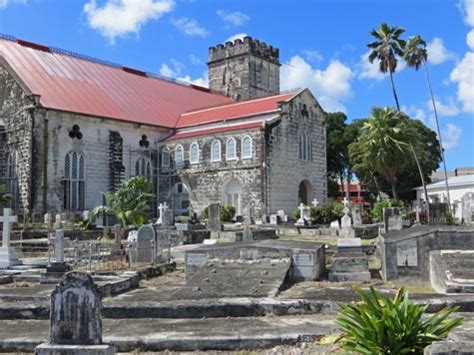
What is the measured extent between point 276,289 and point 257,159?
81.2 ft

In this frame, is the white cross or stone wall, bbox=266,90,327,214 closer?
the white cross

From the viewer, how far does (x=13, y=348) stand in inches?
243

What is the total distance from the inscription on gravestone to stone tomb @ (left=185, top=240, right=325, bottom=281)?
5.83 feet

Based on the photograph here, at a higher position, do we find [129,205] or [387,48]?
[387,48]

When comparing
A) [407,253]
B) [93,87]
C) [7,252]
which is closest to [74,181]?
[93,87]

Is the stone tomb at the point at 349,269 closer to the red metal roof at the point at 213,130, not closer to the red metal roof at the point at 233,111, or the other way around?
the red metal roof at the point at 213,130

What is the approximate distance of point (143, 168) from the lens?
38.6 meters

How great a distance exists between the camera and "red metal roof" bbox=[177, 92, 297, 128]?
36312 millimetres

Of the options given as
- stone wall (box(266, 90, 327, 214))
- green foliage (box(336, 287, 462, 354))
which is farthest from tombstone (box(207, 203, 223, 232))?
green foliage (box(336, 287, 462, 354))

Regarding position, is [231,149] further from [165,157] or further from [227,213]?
[165,157]

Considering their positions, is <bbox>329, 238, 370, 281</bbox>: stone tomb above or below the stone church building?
below

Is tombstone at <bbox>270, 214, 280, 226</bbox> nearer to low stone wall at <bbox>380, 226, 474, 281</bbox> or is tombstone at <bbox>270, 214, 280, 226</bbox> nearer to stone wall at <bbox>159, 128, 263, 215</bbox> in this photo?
stone wall at <bbox>159, 128, 263, 215</bbox>

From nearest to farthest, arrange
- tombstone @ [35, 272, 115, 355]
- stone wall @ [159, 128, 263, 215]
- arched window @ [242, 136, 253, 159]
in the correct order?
tombstone @ [35, 272, 115, 355]
stone wall @ [159, 128, 263, 215]
arched window @ [242, 136, 253, 159]

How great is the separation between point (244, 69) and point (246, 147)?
65.1ft
